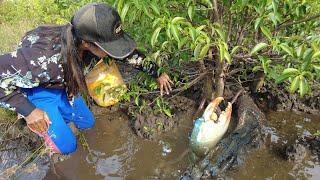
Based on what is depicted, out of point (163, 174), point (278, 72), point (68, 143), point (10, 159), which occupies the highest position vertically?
point (278, 72)

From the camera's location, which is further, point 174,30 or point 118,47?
point 118,47

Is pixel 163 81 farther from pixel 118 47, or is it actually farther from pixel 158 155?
pixel 118 47

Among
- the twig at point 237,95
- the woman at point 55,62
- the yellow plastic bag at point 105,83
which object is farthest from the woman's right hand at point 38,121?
the twig at point 237,95

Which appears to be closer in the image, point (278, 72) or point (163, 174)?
point (278, 72)

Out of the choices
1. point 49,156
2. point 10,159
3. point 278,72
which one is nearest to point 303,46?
point 278,72

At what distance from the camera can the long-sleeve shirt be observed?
2.51 meters

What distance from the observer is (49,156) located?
130 inches

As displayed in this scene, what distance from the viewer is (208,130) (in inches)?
120

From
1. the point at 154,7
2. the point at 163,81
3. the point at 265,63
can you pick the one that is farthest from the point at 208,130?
the point at 154,7

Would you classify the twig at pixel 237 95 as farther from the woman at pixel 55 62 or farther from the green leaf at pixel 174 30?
the green leaf at pixel 174 30

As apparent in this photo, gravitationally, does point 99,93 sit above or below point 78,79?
below

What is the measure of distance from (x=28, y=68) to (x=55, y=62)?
167 millimetres

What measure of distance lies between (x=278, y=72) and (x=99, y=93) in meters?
1.39

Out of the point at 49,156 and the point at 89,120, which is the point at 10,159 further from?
the point at 89,120
